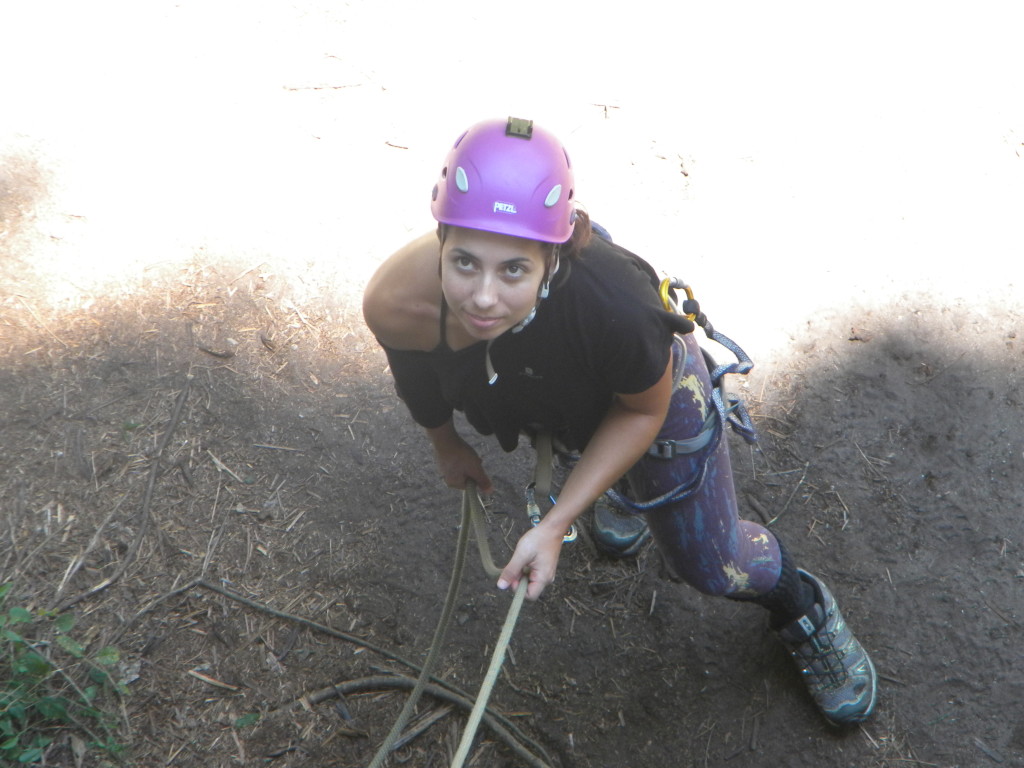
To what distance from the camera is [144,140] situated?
4.24 metres

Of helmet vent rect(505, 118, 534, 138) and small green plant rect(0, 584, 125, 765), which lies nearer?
helmet vent rect(505, 118, 534, 138)

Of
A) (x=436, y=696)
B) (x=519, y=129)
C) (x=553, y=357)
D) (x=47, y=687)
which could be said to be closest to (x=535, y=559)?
(x=553, y=357)

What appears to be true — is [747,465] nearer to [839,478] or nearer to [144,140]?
[839,478]

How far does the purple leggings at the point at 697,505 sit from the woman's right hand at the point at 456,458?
1.48 feet

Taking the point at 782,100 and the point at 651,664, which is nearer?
the point at 651,664

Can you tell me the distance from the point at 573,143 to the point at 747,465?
191 cm

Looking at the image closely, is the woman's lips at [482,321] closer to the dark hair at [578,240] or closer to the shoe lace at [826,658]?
the dark hair at [578,240]

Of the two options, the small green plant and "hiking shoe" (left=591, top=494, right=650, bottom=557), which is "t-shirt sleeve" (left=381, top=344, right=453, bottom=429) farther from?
the small green plant

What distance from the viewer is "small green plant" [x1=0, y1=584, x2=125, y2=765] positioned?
100 inches

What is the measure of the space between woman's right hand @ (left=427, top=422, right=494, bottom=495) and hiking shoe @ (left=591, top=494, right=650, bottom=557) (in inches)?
31.1

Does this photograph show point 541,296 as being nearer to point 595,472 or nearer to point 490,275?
point 490,275

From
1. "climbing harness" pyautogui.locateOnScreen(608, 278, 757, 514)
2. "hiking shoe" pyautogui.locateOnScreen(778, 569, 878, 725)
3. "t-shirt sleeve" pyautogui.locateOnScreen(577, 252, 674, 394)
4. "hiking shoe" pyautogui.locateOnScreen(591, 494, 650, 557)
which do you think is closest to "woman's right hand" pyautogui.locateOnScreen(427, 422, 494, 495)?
"climbing harness" pyautogui.locateOnScreen(608, 278, 757, 514)

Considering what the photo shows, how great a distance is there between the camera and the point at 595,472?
83.5 inches

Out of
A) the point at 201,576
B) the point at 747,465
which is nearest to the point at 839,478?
the point at 747,465
